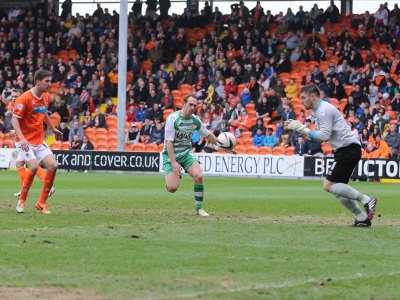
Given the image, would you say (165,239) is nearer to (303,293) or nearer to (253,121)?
(303,293)

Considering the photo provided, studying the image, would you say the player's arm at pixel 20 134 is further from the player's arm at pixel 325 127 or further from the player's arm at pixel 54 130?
the player's arm at pixel 325 127

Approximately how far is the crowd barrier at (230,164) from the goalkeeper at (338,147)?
57.6 ft

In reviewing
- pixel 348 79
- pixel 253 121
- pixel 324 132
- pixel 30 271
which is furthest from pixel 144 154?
pixel 30 271

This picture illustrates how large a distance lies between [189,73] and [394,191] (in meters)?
15.8

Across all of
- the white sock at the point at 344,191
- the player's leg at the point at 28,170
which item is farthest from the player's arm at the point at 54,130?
the white sock at the point at 344,191

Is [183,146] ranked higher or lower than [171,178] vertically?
higher

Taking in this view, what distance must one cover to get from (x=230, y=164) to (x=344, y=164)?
1979cm

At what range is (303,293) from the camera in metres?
7.81

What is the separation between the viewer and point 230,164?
33281 mm

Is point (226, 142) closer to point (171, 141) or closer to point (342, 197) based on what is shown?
point (171, 141)

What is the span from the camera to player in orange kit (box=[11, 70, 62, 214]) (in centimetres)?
1504

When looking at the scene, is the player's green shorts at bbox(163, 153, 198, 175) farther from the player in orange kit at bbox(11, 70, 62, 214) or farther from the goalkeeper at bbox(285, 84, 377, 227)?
the goalkeeper at bbox(285, 84, 377, 227)

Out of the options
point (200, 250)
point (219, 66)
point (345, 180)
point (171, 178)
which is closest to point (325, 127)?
point (345, 180)

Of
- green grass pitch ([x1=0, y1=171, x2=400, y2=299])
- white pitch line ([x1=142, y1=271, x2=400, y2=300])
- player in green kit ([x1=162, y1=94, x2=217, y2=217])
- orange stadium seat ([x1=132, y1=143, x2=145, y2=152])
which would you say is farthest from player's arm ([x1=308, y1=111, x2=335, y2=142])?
orange stadium seat ([x1=132, y1=143, x2=145, y2=152])
